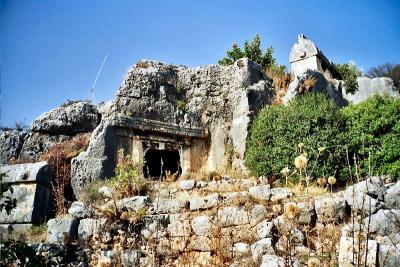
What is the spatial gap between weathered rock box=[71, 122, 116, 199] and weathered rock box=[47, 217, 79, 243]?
9.15 feet

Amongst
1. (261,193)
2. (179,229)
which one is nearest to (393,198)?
(261,193)

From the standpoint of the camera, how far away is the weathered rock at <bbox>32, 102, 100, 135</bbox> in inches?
575

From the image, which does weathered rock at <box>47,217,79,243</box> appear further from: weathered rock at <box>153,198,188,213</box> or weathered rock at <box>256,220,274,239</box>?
weathered rock at <box>256,220,274,239</box>

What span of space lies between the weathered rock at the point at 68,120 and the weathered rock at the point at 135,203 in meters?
6.08

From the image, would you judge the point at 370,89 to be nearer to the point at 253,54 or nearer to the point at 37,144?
the point at 253,54

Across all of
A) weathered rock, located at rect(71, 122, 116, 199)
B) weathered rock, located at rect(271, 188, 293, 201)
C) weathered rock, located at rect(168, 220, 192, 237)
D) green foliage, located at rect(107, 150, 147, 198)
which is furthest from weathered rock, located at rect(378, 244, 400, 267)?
weathered rock, located at rect(71, 122, 116, 199)

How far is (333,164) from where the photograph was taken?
33.5 ft

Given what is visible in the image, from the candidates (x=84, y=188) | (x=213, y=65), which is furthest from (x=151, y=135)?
(x=213, y=65)

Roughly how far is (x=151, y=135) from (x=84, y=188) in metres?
2.91

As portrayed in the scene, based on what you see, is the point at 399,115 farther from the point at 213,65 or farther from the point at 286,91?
the point at 213,65

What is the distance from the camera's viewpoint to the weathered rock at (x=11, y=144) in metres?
14.3

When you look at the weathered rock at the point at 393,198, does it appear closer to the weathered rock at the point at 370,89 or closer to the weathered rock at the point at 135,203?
the weathered rock at the point at 135,203

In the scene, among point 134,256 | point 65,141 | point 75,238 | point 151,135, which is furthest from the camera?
point 65,141

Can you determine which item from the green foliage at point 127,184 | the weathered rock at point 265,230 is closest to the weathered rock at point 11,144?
the green foliage at point 127,184
